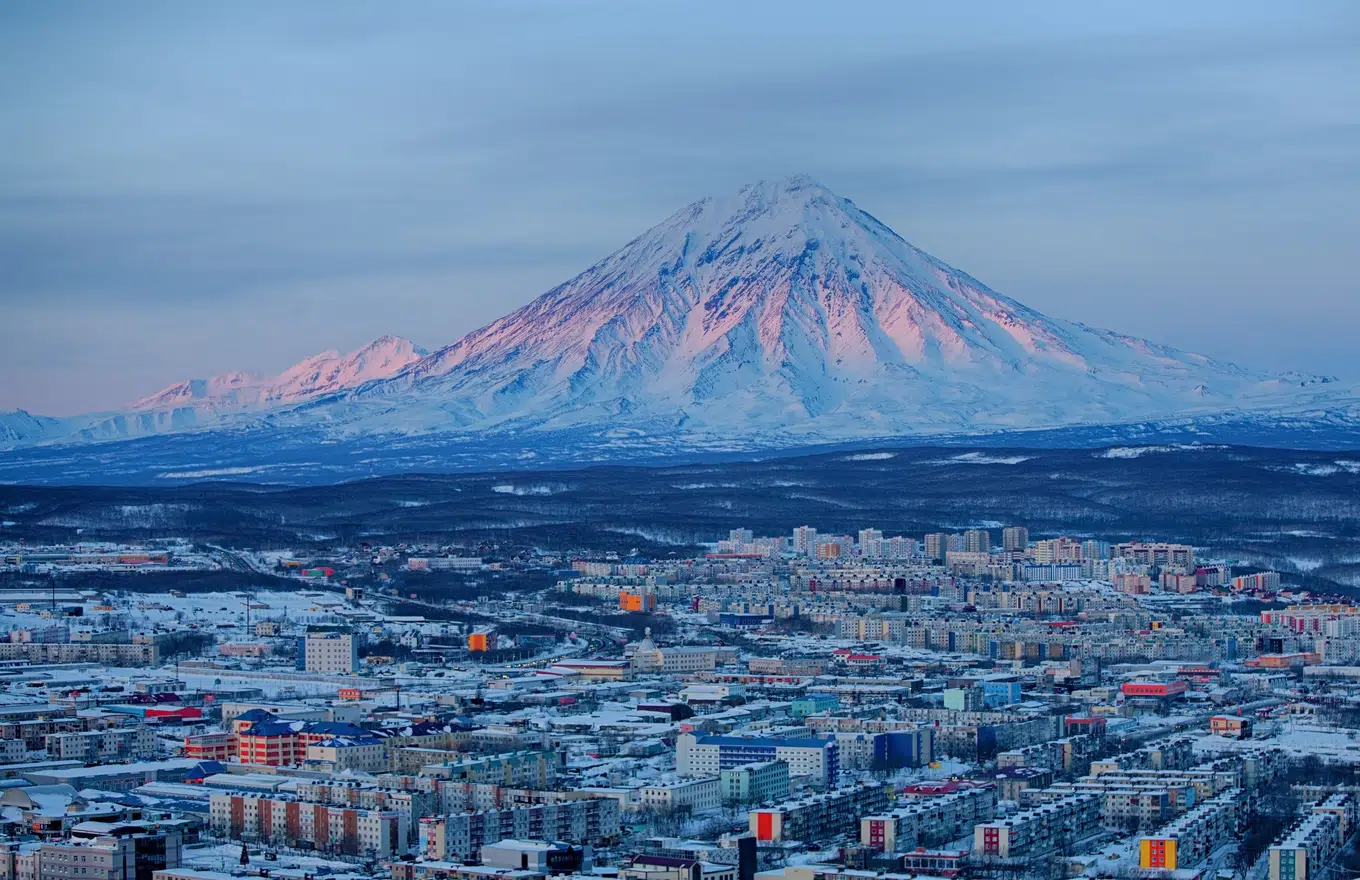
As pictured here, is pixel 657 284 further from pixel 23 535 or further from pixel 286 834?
pixel 286 834

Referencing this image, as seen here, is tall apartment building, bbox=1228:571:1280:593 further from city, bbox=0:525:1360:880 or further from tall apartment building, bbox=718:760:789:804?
tall apartment building, bbox=718:760:789:804

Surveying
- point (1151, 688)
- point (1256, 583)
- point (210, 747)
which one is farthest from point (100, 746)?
point (1256, 583)

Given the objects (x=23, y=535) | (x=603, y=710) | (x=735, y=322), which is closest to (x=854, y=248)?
(x=735, y=322)

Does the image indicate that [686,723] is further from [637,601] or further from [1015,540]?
[1015,540]

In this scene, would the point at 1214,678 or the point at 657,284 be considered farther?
the point at 657,284

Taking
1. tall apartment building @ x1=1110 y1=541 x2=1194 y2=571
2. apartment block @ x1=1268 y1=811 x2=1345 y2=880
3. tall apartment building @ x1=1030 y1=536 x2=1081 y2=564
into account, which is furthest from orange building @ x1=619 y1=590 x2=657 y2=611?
apartment block @ x1=1268 y1=811 x2=1345 y2=880

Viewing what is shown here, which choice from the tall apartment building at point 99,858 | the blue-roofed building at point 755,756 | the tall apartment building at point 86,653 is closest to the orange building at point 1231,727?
the blue-roofed building at point 755,756

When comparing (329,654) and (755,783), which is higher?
(329,654)
